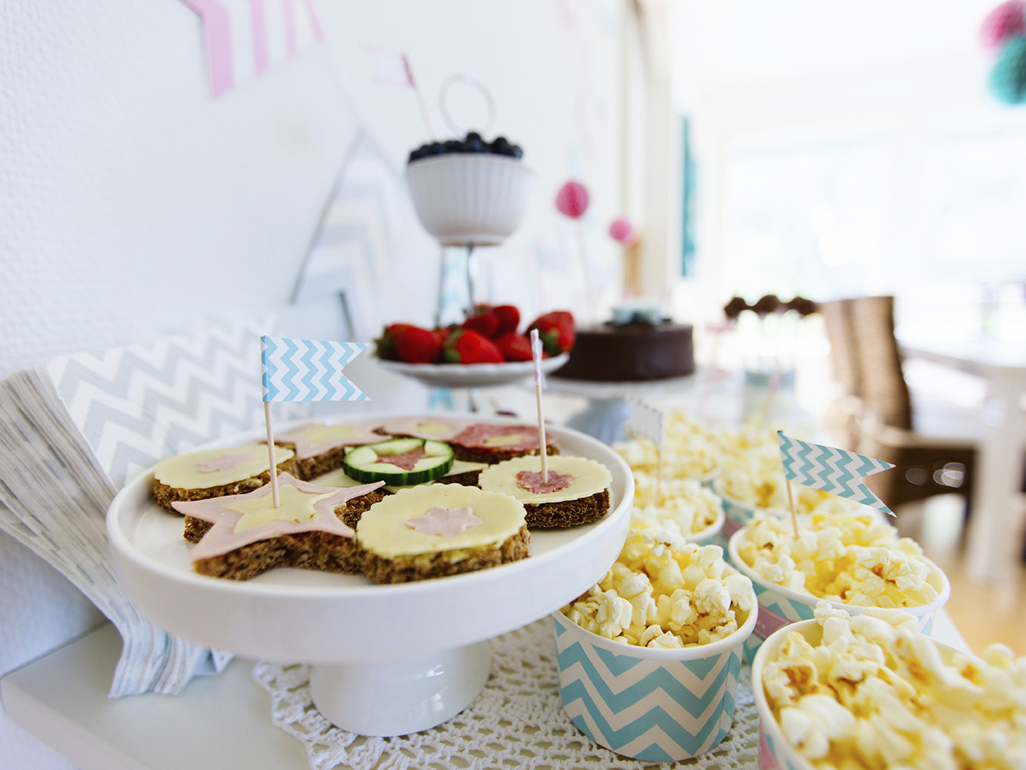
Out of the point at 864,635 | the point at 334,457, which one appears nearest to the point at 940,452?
the point at 864,635

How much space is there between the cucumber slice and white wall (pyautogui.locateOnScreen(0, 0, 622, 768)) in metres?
0.36

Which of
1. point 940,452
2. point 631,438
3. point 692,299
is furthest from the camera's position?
point 692,299

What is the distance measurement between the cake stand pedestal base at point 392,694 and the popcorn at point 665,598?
5.6 inches

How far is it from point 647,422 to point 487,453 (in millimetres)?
→ 212

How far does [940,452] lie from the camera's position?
79.7 inches

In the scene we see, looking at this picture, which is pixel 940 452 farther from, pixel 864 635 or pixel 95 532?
pixel 95 532

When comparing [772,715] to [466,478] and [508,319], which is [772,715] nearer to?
[466,478]

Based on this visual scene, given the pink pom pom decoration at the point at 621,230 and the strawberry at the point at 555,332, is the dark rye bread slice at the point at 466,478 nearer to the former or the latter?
the strawberry at the point at 555,332

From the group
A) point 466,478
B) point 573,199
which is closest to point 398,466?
point 466,478

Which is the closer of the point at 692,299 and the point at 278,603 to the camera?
the point at 278,603

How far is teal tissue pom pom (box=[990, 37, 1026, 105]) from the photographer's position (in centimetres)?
244

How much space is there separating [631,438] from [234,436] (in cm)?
69

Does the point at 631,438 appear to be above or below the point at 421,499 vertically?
below

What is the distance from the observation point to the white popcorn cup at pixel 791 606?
18.1 inches
